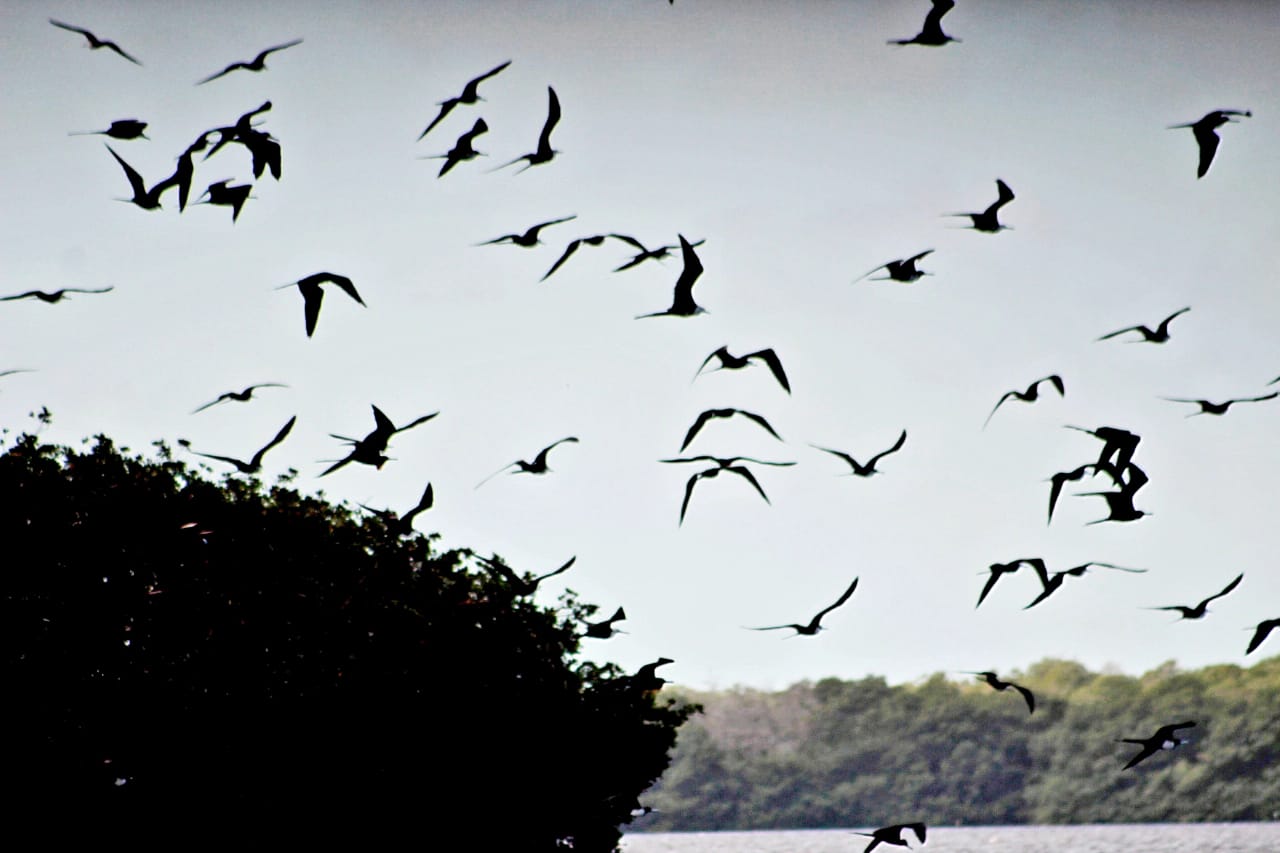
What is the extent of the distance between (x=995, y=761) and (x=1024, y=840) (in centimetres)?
1963

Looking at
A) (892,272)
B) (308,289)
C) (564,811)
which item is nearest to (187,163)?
(308,289)

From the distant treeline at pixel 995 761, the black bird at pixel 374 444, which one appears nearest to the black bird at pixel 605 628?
the black bird at pixel 374 444

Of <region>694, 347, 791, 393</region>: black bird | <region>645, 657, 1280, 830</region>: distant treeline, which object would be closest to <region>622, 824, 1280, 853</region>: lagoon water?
<region>645, 657, 1280, 830</region>: distant treeline

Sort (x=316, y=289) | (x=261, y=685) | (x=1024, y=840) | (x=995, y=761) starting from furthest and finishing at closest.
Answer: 1. (x=995, y=761)
2. (x=1024, y=840)
3. (x=261, y=685)
4. (x=316, y=289)

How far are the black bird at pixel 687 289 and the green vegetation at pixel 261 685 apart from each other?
11.9 metres

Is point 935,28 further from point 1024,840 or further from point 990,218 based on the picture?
point 1024,840

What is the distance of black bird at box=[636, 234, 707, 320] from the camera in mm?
14100

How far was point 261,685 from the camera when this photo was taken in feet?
86.8

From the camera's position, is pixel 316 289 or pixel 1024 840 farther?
pixel 1024 840

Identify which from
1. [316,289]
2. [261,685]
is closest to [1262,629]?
[316,289]

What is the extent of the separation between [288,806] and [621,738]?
Answer: 7925mm

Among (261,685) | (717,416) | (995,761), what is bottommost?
(995,761)

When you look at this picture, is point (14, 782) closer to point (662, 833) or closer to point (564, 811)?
point (564, 811)

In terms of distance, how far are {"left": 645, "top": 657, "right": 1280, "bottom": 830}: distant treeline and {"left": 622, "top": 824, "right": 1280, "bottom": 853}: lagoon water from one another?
2.26 metres
